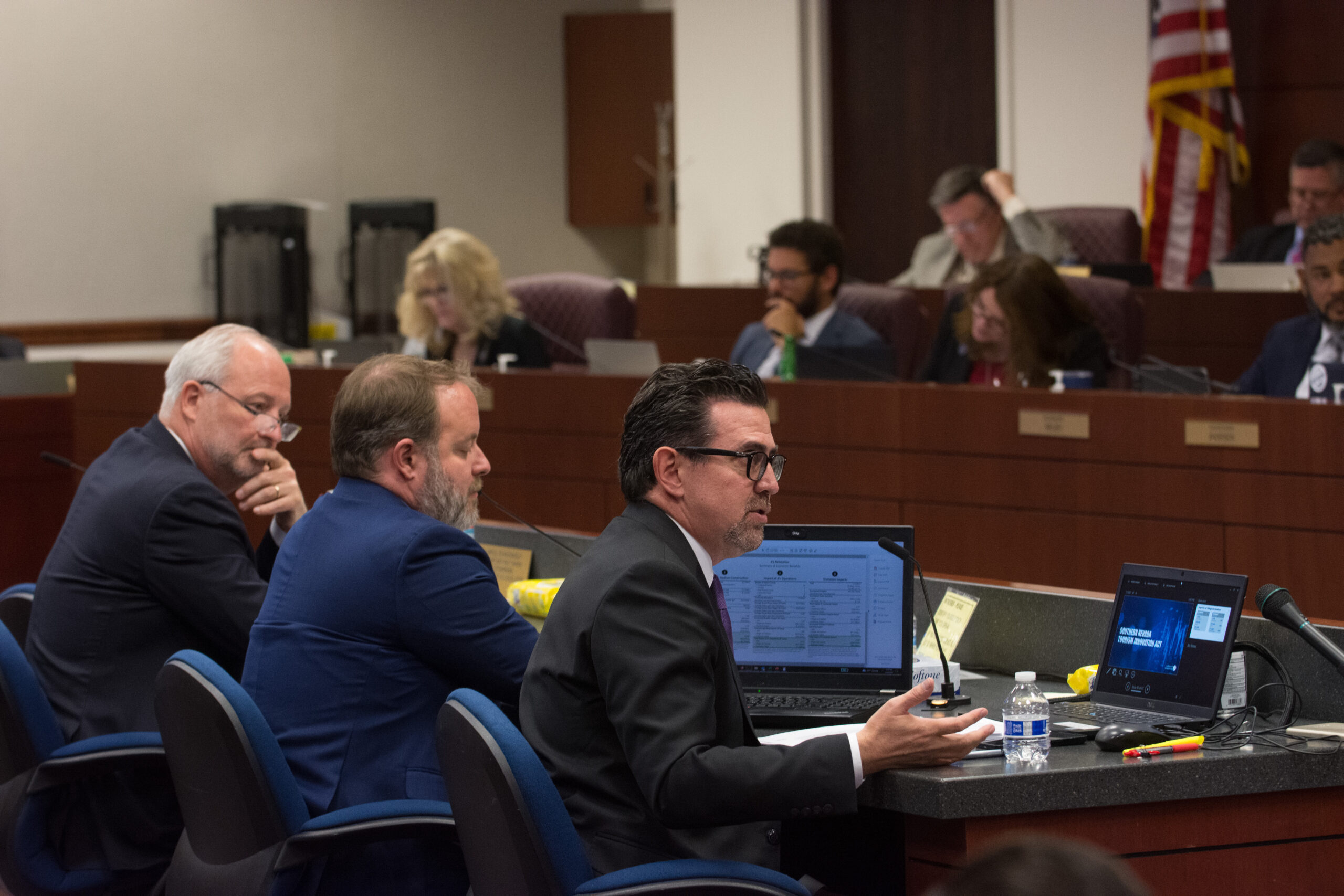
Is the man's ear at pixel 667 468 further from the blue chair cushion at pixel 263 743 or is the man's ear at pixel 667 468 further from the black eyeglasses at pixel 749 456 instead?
the blue chair cushion at pixel 263 743

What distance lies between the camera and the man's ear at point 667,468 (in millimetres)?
1919

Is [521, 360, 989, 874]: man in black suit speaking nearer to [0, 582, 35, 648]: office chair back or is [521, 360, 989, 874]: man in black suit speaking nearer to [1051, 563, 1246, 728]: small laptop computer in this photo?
[1051, 563, 1246, 728]: small laptop computer

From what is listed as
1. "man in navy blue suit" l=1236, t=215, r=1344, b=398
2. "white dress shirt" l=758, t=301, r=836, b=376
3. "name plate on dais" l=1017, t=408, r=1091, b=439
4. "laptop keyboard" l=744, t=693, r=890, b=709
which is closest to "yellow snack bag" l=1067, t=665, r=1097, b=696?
"laptop keyboard" l=744, t=693, r=890, b=709

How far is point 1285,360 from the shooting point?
4133mm

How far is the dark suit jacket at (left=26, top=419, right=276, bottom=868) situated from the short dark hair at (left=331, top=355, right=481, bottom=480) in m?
0.32

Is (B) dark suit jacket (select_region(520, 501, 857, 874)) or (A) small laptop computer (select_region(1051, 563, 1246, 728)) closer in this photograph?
(B) dark suit jacket (select_region(520, 501, 857, 874))

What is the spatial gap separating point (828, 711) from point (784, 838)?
1.09 feet

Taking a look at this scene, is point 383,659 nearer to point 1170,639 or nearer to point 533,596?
point 533,596

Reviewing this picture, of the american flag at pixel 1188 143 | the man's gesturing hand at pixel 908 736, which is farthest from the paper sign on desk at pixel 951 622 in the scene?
the american flag at pixel 1188 143

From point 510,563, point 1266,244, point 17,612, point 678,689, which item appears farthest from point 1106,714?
point 1266,244

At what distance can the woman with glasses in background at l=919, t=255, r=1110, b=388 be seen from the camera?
423 cm

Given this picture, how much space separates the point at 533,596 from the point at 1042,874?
2.19 m

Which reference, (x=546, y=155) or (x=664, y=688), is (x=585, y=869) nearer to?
(x=664, y=688)

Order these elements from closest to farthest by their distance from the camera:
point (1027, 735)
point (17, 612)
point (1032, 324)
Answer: point (1027, 735), point (17, 612), point (1032, 324)
